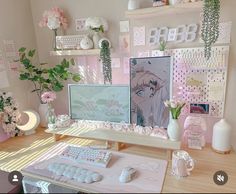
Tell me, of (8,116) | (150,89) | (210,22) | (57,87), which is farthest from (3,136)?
(210,22)

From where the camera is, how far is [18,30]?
6.05 feet

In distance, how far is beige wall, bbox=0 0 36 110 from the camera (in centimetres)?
174

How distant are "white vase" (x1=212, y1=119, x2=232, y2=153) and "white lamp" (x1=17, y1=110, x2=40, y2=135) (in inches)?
57.6

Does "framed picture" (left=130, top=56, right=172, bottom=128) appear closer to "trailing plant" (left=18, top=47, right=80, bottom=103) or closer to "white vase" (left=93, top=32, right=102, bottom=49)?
"white vase" (left=93, top=32, right=102, bottom=49)

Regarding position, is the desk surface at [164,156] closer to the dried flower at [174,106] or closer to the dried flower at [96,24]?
the dried flower at [174,106]

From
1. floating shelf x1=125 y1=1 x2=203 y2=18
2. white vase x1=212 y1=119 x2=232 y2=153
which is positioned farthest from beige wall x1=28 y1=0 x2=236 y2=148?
white vase x1=212 y1=119 x2=232 y2=153

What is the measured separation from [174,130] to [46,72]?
1211 millimetres

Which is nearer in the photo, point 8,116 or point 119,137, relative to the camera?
point 119,137

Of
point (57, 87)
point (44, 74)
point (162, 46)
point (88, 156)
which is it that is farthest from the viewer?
point (44, 74)

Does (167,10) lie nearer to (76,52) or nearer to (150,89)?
(150,89)

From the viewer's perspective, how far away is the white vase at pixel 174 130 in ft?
4.20

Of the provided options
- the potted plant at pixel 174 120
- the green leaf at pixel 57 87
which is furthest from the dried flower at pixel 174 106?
the green leaf at pixel 57 87

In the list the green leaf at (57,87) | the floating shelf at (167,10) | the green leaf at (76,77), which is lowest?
the green leaf at (57,87)

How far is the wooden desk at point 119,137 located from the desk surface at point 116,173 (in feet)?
0.29
